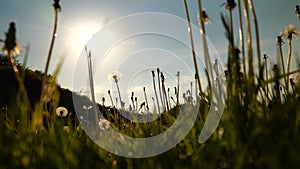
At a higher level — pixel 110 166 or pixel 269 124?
pixel 269 124

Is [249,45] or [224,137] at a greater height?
[249,45]

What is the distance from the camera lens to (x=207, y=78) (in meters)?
2.13

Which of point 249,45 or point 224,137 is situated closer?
point 224,137

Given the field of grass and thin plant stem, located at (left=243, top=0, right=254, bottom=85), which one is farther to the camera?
thin plant stem, located at (left=243, top=0, right=254, bottom=85)

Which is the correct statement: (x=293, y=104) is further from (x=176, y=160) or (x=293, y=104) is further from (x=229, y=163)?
(x=176, y=160)

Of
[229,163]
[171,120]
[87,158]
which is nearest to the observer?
[229,163]

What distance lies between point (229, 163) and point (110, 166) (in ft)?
2.64

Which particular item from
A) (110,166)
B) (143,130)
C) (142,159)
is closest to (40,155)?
(110,166)

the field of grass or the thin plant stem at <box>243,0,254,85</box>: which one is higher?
the thin plant stem at <box>243,0,254,85</box>

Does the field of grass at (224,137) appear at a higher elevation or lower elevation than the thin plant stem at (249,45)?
lower

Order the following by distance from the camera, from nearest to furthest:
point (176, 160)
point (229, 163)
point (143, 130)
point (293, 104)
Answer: point (229, 163), point (293, 104), point (176, 160), point (143, 130)

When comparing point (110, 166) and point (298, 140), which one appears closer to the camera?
point (298, 140)

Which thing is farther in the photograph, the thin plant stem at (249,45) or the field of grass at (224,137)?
the thin plant stem at (249,45)

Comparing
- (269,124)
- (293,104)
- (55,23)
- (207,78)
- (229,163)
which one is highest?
(55,23)
